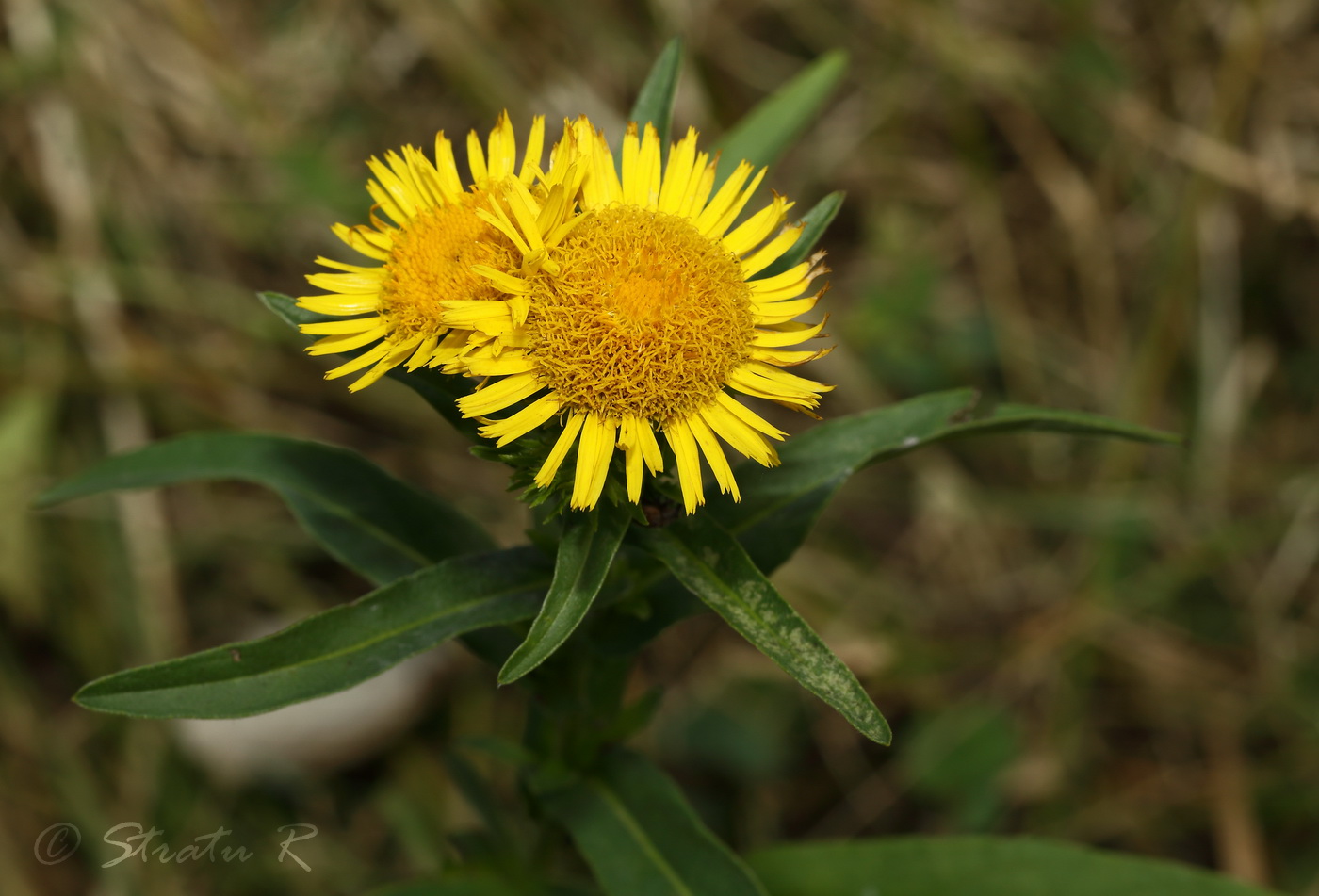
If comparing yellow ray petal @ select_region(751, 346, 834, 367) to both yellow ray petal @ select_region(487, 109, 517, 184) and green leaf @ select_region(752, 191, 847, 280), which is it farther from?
yellow ray petal @ select_region(487, 109, 517, 184)

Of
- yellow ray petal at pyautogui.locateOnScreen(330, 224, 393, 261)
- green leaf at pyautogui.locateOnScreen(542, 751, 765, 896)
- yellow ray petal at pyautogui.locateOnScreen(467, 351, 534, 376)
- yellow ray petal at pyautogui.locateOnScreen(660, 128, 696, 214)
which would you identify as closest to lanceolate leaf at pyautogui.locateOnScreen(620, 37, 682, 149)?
yellow ray petal at pyautogui.locateOnScreen(660, 128, 696, 214)

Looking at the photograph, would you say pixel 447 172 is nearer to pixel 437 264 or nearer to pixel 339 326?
pixel 437 264

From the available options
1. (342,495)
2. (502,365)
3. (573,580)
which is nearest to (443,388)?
(502,365)

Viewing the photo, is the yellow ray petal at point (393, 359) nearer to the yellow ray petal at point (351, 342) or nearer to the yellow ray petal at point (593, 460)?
the yellow ray petal at point (351, 342)

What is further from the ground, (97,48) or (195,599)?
(97,48)

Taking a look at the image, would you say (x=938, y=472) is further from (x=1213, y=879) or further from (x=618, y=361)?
(x=618, y=361)

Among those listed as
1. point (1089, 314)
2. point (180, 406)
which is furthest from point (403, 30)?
point (1089, 314)
